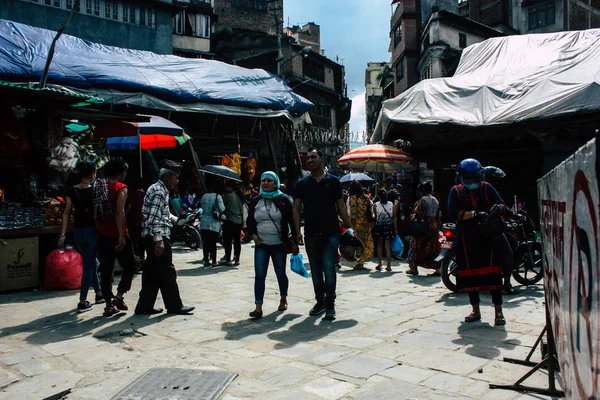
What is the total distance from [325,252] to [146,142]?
7.65 metres

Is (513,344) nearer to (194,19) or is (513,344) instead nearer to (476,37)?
(194,19)

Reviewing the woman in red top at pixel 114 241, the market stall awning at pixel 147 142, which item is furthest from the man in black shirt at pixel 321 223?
the market stall awning at pixel 147 142

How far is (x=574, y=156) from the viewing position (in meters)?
2.00

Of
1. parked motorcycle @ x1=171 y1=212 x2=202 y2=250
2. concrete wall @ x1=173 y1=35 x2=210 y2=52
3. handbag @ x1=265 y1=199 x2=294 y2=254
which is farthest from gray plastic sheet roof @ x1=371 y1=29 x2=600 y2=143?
concrete wall @ x1=173 y1=35 x2=210 y2=52

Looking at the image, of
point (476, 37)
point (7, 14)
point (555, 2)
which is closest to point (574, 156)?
point (7, 14)

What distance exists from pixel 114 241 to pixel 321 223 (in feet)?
8.28

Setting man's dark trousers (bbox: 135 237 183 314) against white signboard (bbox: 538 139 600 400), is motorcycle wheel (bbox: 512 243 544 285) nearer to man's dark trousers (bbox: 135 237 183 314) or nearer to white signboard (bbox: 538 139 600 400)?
man's dark trousers (bbox: 135 237 183 314)

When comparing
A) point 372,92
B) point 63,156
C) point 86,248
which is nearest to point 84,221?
point 86,248

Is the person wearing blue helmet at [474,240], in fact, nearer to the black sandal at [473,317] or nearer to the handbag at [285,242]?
the black sandal at [473,317]

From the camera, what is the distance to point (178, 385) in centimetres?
381

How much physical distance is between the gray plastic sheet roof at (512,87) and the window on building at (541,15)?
24376 millimetres

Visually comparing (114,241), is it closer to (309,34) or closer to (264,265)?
(264,265)

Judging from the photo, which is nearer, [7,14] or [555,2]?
[7,14]

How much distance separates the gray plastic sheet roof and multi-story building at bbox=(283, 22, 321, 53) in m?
43.7
